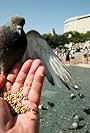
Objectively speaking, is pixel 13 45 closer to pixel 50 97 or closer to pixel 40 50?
pixel 40 50

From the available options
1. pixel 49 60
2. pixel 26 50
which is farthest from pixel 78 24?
pixel 26 50

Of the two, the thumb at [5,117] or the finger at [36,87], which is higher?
the finger at [36,87]

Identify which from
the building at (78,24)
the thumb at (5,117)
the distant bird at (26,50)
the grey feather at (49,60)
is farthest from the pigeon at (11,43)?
the building at (78,24)

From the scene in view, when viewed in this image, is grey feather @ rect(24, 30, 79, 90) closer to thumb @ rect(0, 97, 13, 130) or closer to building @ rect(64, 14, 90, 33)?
thumb @ rect(0, 97, 13, 130)

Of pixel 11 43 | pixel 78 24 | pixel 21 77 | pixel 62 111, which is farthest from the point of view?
pixel 78 24

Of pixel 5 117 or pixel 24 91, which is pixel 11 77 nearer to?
pixel 24 91

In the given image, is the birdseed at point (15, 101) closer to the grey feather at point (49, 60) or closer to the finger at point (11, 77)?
the finger at point (11, 77)

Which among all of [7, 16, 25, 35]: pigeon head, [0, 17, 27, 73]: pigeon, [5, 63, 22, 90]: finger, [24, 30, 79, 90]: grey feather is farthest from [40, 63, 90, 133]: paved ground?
[5, 63, 22, 90]: finger
